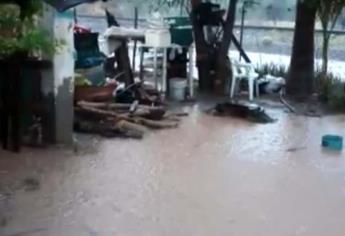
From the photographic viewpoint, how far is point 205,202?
4.85 metres

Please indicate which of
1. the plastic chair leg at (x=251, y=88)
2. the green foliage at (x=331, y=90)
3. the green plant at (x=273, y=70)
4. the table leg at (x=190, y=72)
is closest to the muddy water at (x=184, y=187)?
the green foliage at (x=331, y=90)

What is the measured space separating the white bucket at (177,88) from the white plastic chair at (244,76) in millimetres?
848

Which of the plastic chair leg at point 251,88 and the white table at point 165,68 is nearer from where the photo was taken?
the white table at point 165,68

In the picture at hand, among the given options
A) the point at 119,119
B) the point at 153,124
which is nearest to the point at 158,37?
the point at 153,124

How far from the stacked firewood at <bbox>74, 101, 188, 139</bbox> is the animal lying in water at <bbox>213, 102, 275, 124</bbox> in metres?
0.86

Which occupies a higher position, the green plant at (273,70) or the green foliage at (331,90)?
the green plant at (273,70)

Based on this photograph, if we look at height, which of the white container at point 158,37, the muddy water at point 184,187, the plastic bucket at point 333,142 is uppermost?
the white container at point 158,37

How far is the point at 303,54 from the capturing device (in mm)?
9914

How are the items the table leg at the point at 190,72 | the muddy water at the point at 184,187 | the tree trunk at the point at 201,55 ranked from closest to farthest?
the muddy water at the point at 184,187 < the table leg at the point at 190,72 < the tree trunk at the point at 201,55

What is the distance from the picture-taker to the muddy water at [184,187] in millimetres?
4336

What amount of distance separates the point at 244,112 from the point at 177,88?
1.43m

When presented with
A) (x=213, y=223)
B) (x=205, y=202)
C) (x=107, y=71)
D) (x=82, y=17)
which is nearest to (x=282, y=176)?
(x=205, y=202)

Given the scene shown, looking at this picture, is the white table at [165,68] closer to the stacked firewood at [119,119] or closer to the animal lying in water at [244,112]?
the animal lying in water at [244,112]

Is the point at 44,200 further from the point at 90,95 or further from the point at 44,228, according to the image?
the point at 90,95
